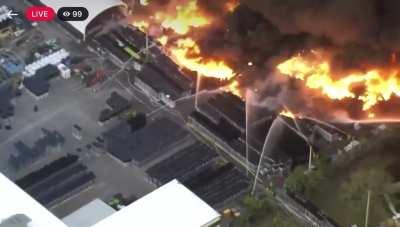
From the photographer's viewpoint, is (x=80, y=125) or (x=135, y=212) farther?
(x=80, y=125)

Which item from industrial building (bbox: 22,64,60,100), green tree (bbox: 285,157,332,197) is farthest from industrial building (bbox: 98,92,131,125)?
green tree (bbox: 285,157,332,197)

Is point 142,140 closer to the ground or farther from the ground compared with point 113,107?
closer to the ground

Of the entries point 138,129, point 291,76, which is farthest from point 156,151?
point 291,76

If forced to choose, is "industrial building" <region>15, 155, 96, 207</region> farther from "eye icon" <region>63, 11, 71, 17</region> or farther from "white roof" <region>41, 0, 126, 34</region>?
"eye icon" <region>63, 11, 71, 17</region>

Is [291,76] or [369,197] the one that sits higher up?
[291,76]

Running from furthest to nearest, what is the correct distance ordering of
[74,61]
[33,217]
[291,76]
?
[74,61], [291,76], [33,217]

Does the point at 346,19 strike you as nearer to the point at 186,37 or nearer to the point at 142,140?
the point at 186,37

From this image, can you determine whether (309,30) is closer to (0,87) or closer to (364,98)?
(364,98)

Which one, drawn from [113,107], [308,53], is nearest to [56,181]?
[113,107]
